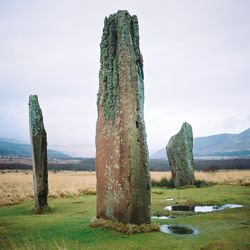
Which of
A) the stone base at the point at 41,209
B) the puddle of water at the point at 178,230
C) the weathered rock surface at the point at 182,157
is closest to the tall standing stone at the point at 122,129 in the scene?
the puddle of water at the point at 178,230

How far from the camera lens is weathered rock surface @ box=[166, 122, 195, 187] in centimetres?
1936

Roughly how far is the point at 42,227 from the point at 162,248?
12.7 feet

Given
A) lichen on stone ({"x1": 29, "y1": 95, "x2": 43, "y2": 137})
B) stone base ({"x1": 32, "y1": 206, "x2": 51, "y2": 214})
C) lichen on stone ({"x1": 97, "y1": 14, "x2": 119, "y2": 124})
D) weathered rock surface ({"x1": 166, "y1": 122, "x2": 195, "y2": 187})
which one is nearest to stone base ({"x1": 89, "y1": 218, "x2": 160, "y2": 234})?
lichen on stone ({"x1": 97, "y1": 14, "x2": 119, "y2": 124})

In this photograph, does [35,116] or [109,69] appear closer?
[109,69]

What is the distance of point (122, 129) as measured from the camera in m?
6.63

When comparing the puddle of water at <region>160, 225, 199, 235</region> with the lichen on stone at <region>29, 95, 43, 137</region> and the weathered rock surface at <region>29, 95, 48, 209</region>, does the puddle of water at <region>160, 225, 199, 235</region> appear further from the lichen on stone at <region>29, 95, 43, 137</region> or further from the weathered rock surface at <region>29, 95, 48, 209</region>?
the lichen on stone at <region>29, 95, 43, 137</region>

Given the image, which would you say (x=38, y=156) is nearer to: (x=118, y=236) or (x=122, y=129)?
(x=122, y=129)

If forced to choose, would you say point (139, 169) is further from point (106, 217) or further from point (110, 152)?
point (106, 217)

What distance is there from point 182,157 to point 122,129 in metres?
13.9

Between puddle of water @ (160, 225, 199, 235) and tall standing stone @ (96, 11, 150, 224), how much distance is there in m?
0.67

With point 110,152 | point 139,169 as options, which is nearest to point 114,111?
point 110,152

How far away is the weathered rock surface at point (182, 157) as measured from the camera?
1936 centimetres

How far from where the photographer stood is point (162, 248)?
16.4ft

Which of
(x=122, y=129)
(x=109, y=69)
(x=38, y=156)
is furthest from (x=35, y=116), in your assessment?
(x=122, y=129)
